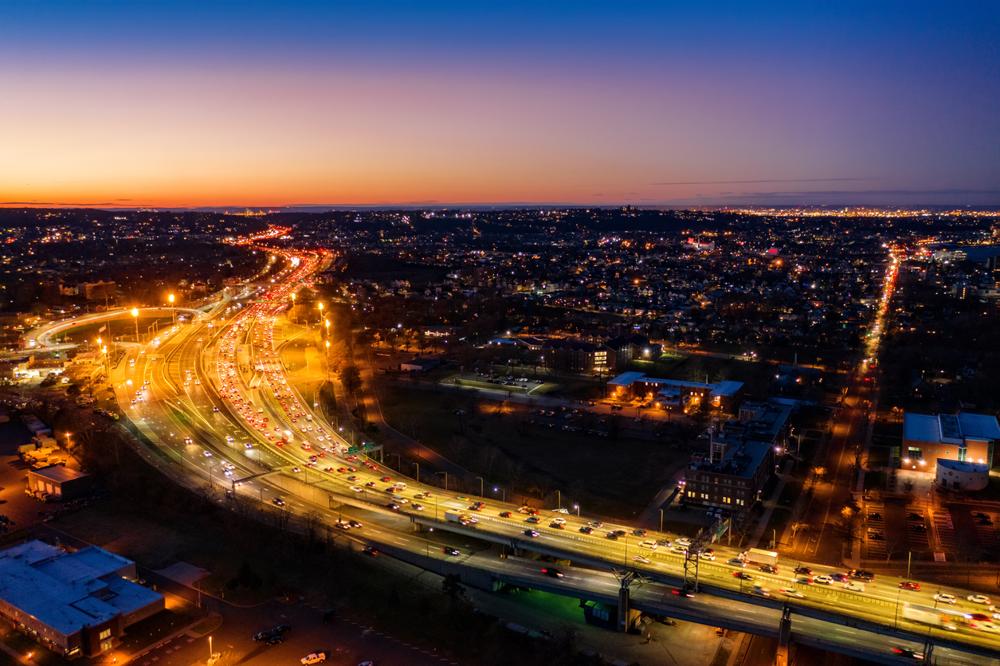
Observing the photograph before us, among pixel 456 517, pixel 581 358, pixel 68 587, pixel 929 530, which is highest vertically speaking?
pixel 581 358

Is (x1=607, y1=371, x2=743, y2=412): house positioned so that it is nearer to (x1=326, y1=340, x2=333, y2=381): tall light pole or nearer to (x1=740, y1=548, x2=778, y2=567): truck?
(x1=326, y1=340, x2=333, y2=381): tall light pole

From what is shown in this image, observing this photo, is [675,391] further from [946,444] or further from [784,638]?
[784,638]

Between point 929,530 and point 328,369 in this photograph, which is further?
point 328,369

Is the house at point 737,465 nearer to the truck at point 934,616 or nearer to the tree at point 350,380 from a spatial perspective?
the truck at point 934,616

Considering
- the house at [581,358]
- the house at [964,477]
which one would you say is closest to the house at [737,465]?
the house at [964,477]

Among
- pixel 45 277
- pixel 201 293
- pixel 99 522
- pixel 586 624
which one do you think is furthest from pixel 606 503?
pixel 45 277

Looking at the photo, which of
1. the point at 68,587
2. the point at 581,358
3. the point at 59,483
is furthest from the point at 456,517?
the point at 581,358
